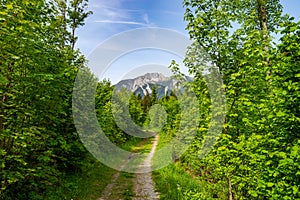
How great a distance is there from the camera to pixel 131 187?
39.9 feet

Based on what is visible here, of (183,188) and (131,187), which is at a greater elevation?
(183,188)

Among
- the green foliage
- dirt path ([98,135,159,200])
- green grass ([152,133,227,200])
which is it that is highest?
the green foliage

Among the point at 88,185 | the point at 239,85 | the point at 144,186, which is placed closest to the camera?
the point at 239,85

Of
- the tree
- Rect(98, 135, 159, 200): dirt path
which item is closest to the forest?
the tree

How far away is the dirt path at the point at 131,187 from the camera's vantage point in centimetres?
1051

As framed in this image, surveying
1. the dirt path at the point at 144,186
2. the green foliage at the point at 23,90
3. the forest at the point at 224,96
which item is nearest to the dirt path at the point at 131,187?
the dirt path at the point at 144,186

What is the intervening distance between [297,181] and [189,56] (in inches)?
170

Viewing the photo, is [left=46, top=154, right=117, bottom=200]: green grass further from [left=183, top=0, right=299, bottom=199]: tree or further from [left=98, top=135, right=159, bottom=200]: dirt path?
[left=183, top=0, right=299, bottom=199]: tree

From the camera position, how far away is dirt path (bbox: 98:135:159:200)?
414 inches

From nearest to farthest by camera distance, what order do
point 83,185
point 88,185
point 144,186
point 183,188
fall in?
1. point 183,188
2. point 83,185
3. point 88,185
4. point 144,186

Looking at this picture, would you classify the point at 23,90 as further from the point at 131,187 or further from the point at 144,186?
the point at 144,186

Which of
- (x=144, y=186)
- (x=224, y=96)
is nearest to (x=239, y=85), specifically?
(x=224, y=96)

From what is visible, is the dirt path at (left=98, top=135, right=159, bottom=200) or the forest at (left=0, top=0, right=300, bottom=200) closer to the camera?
the forest at (left=0, top=0, right=300, bottom=200)

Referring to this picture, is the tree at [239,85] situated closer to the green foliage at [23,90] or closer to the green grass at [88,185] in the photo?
the green foliage at [23,90]
